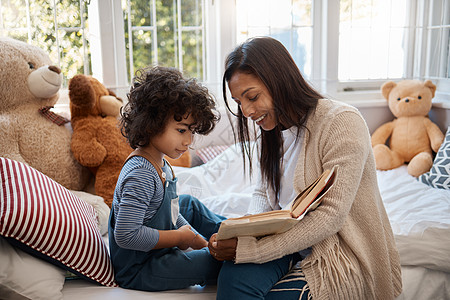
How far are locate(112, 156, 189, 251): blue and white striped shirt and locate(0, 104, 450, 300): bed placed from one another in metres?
0.16

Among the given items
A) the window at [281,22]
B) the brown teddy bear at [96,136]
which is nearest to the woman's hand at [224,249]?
the brown teddy bear at [96,136]

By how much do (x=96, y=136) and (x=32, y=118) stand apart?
10.1 inches

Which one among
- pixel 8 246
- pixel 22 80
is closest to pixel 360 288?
pixel 8 246

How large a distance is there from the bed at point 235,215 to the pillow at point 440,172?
0.02 m

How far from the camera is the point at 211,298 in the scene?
124 cm

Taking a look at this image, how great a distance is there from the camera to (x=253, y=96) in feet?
4.22

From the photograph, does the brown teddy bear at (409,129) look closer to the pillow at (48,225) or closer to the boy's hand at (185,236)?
the boy's hand at (185,236)

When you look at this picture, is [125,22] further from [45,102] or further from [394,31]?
[394,31]

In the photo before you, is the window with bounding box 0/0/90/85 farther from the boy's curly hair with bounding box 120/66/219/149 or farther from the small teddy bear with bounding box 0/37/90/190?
the boy's curly hair with bounding box 120/66/219/149

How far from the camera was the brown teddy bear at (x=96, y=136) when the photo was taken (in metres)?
1.83

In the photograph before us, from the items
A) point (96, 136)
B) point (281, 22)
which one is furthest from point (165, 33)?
point (96, 136)

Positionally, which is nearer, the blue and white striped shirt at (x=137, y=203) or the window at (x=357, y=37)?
the blue and white striped shirt at (x=137, y=203)

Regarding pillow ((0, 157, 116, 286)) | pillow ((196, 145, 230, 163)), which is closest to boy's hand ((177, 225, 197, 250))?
pillow ((0, 157, 116, 286))

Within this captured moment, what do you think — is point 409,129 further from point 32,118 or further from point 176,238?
point 32,118
